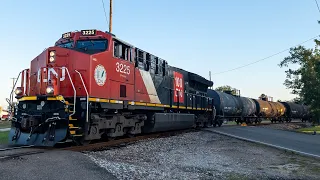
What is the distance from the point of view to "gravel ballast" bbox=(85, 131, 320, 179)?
6.62 metres

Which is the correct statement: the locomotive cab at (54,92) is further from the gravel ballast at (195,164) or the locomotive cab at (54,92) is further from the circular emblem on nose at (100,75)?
the gravel ballast at (195,164)

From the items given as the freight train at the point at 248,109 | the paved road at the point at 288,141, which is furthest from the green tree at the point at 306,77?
the paved road at the point at 288,141

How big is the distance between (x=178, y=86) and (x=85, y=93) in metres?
9.33

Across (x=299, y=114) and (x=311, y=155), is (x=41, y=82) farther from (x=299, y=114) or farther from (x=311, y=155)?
(x=299, y=114)

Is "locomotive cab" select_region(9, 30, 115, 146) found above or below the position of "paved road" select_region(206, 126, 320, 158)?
above

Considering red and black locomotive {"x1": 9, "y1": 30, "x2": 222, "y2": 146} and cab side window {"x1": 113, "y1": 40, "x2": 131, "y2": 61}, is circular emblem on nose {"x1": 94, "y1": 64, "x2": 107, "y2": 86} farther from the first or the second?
cab side window {"x1": 113, "y1": 40, "x2": 131, "y2": 61}

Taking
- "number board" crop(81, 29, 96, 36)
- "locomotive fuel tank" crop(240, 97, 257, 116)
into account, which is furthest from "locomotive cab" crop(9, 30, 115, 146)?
"locomotive fuel tank" crop(240, 97, 257, 116)

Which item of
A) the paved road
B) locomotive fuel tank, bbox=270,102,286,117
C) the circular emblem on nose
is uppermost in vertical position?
the circular emblem on nose

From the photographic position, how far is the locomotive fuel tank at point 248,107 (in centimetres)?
3107

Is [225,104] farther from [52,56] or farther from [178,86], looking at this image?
[52,56]

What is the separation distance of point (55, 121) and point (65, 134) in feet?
2.03

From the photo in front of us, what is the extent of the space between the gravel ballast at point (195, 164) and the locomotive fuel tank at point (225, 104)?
1440 centimetres

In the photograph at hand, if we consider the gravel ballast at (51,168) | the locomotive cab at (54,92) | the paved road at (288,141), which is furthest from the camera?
the paved road at (288,141)

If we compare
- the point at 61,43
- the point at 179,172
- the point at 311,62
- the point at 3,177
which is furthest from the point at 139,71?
the point at 311,62
